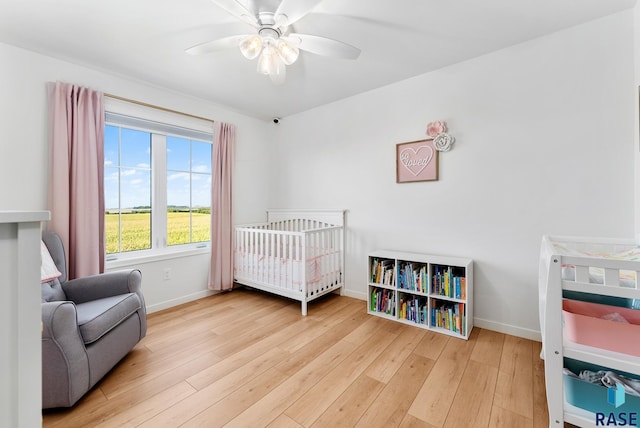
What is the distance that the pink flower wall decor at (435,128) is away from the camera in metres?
2.41

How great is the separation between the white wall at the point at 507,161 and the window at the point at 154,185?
5.94ft

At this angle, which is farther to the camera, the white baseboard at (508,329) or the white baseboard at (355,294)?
the white baseboard at (355,294)

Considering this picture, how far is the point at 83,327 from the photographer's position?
1.50m

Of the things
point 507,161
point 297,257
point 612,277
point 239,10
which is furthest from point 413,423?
point 239,10

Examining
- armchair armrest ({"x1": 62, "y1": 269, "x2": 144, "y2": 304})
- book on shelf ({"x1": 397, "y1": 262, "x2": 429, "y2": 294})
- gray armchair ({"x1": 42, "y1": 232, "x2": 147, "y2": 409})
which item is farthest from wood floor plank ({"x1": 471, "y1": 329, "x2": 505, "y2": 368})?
armchair armrest ({"x1": 62, "y1": 269, "x2": 144, "y2": 304})

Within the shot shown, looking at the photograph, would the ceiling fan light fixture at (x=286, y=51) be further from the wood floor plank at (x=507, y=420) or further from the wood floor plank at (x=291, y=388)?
the wood floor plank at (x=507, y=420)

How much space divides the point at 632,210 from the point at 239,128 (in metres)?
3.75

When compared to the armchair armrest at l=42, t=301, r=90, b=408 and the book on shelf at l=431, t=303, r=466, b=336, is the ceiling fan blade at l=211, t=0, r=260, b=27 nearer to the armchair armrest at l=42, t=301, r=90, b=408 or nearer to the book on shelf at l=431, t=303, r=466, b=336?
the armchair armrest at l=42, t=301, r=90, b=408

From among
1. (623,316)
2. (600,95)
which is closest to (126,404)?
(623,316)

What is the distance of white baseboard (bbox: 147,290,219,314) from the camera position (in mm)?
2686

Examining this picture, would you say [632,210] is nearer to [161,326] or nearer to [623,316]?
[623,316]

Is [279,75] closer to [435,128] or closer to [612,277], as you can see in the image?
[435,128]

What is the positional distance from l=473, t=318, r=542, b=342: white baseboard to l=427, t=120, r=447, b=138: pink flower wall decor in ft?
5.60

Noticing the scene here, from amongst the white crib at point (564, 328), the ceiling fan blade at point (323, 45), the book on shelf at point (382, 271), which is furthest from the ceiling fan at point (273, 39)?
the book on shelf at point (382, 271)
